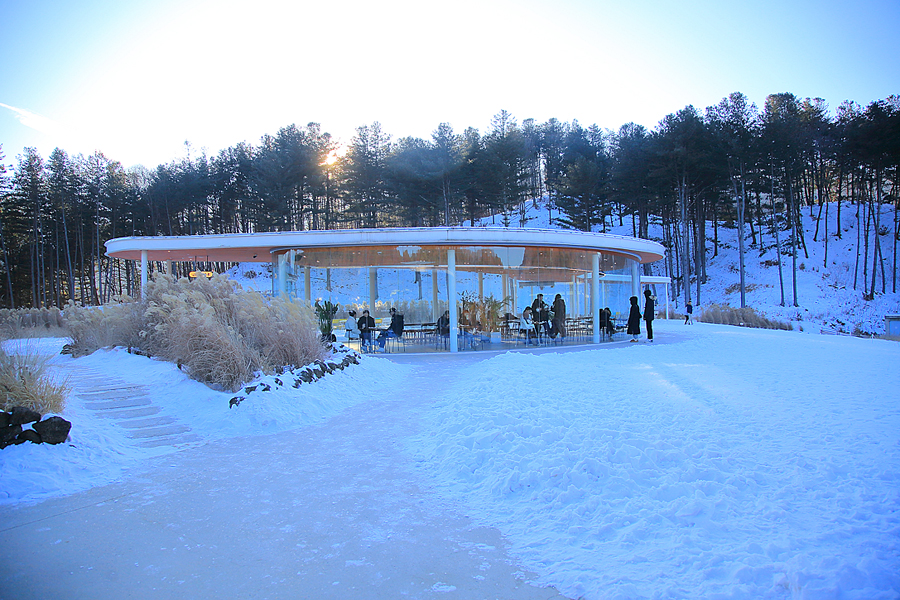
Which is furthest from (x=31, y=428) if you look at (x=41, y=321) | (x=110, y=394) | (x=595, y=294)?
(x=41, y=321)

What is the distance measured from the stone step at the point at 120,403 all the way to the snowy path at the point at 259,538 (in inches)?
86.4

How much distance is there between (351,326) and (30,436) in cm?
991

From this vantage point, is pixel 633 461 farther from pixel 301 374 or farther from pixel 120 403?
pixel 120 403

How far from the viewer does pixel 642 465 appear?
4008 mm

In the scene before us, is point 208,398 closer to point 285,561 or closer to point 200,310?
point 200,310

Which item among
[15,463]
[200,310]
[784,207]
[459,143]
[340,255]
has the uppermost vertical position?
[459,143]

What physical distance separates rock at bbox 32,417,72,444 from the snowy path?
0.81 metres

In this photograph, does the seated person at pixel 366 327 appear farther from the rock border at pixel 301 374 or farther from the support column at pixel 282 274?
the rock border at pixel 301 374

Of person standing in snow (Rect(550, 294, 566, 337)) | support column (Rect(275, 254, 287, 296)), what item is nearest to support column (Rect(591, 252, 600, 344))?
person standing in snow (Rect(550, 294, 566, 337))

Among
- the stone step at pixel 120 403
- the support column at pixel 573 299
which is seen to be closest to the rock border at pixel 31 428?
the stone step at pixel 120 403

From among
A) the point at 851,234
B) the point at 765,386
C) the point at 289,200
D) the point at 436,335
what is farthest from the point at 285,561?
the point at 851,234

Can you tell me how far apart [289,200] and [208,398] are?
2869cm

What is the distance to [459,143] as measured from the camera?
32.5 meters

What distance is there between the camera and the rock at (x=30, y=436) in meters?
4.49
